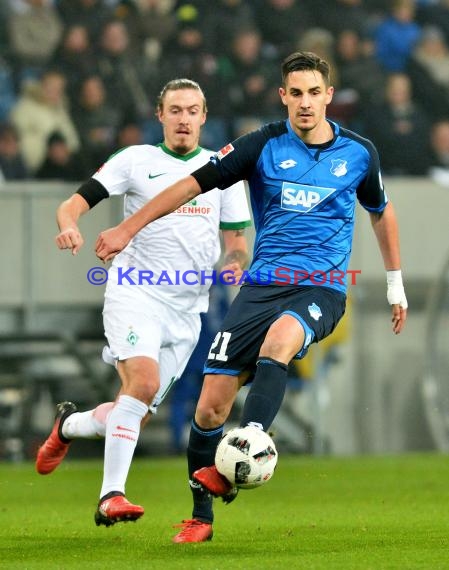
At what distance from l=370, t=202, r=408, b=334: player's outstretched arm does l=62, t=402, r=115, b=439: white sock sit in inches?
67.8

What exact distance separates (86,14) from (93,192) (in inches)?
328

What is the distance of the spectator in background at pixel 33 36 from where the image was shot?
14.6 meters

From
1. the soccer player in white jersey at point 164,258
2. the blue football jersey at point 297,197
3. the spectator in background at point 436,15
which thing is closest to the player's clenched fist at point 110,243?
the blue football jersey at point 297,197

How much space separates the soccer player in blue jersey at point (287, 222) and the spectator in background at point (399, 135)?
8354mm

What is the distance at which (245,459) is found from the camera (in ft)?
17.6

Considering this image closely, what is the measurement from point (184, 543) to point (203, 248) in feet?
5.84

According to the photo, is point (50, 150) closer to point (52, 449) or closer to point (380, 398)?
point (380, 398)

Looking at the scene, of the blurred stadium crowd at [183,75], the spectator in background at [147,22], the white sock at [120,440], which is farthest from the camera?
→ the spectator in background at [147,22]

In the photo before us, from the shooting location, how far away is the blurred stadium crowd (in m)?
14.3

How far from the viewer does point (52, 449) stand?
25.3 feet

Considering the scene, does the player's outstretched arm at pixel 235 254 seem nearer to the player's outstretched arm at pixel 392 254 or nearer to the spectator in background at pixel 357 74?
the player's outstretched arm at pixel 392 254

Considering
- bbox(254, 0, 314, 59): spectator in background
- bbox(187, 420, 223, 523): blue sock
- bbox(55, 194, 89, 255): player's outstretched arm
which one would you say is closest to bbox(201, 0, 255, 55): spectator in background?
bbox(254, 0, 314, 59): spectator in background

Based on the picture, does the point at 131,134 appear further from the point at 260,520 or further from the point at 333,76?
the point at 260,520

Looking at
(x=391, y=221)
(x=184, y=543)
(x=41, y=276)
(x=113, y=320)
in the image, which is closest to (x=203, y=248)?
(x=113, y=320)
